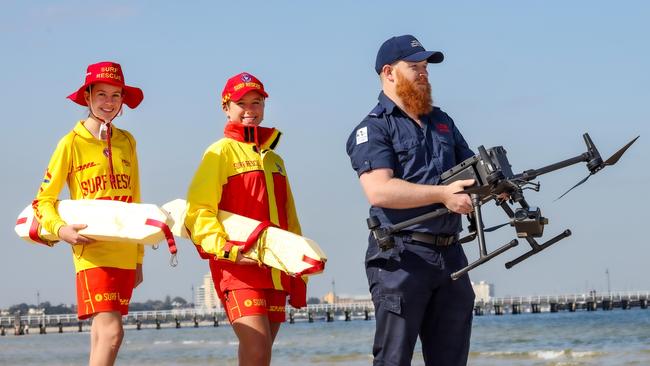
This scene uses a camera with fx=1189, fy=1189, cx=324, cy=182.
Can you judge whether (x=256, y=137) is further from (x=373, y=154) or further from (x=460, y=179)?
(x=460, y=179)

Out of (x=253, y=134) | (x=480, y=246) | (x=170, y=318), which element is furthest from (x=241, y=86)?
(x=170, y=318)

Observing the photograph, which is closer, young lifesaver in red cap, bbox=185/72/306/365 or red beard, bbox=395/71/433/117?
red beard, bbox=395/71/433/117

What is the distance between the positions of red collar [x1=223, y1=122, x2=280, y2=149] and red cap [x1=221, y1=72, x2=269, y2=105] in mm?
162

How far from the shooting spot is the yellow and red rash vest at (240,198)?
6.32 metres

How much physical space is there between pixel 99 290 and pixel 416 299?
1.76m

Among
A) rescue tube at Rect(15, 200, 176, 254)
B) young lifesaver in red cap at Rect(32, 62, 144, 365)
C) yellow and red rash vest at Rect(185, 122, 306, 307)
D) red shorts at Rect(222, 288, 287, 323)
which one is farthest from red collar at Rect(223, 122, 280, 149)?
red shorts at Rect(222, 288, 287, 323)

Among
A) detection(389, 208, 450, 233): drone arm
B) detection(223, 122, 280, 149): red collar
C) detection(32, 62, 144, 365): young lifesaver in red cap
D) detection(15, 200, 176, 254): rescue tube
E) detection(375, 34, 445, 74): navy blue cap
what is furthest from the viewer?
detection(223, 122, 280, 149): red collar

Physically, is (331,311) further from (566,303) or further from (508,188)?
(508,188)

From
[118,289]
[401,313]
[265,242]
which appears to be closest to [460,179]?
[401,313]

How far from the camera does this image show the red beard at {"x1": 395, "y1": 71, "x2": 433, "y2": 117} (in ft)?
18.7

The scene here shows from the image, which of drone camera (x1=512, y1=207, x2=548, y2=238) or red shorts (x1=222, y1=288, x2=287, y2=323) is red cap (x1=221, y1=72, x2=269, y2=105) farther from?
drone camera (x1=512, y1=207, x2=548, y2=238)

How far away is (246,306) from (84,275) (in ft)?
2.85

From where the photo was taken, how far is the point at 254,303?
6.30 m

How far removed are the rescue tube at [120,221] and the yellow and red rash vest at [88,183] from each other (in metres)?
0.10
